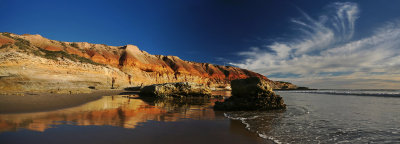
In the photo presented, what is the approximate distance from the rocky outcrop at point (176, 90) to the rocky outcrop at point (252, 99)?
9.32 m

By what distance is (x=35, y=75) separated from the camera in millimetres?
19797

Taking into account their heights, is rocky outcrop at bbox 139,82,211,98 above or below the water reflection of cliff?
above

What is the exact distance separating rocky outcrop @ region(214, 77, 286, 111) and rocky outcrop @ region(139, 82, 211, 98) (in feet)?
30.6

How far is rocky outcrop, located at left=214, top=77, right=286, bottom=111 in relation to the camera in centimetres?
953

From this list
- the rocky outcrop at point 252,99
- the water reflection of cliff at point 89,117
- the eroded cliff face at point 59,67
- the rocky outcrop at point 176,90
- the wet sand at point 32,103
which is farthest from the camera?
the rocky outcrop at point 176,90

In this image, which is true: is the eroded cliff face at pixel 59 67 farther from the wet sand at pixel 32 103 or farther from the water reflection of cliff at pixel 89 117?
the water reflection of cliff at pixel 89 117

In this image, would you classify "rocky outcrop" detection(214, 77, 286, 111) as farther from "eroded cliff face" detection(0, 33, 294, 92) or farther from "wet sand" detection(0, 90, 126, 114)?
"eroded cliff face" detection(0, 33, 294, 92)

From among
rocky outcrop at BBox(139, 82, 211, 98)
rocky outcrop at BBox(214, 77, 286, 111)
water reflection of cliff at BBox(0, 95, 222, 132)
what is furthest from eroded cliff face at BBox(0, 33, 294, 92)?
rocky outcrop at BBox(214, 77, 286, 111)

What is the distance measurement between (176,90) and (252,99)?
10.7m

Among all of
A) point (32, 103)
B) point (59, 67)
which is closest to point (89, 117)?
point (32, 103)

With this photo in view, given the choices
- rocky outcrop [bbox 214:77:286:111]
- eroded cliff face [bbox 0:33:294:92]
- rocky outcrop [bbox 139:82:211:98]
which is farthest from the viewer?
rocky outcrop [bbox 139:82:211:98]

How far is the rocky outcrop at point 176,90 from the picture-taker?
18781 mm

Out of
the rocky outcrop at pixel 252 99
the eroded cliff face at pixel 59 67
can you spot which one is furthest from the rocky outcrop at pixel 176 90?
the rocky outcrop at pixel 252 99

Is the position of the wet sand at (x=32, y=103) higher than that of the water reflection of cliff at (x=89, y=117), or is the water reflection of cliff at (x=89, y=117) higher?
the wet sand at (x=32, y=103)
